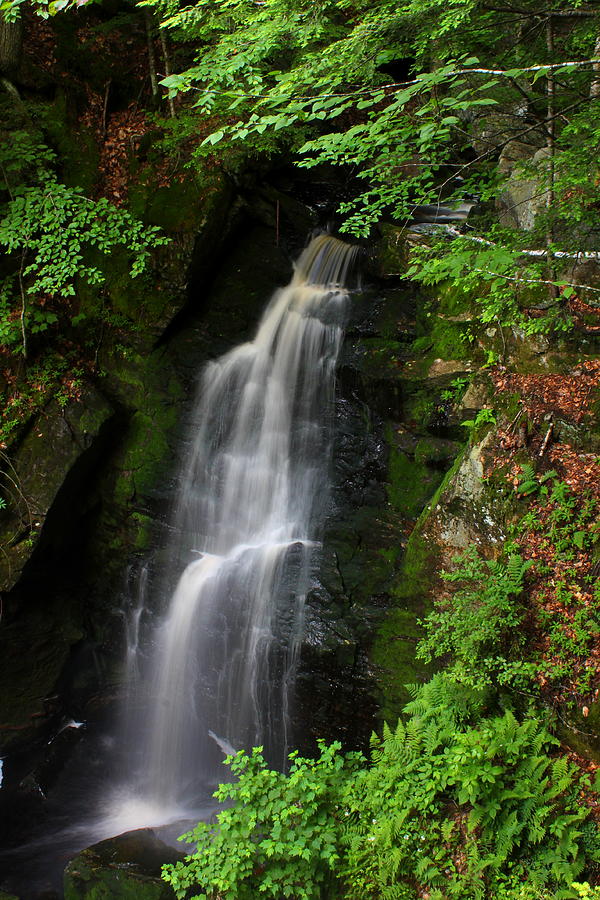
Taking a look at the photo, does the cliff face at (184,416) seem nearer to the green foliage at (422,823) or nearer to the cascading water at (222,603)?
the cascading water at (222,603)

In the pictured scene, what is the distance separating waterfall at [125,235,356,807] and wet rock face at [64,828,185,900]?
1.30 meters

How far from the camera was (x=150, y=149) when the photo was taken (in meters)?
9.13

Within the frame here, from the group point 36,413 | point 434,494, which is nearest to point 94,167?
point 36,413

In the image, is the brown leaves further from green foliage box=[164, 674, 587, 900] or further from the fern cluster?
the fern cluster

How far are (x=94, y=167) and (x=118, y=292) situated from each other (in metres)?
2.00

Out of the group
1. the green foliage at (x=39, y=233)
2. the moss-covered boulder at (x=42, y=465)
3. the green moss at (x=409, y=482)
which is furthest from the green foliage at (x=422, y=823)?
the green foliage at (x=39, y=233)

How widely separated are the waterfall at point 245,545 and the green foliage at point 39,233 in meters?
2.22

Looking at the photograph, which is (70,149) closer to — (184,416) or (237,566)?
(184,416)

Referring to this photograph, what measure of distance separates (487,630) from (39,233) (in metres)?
7.59

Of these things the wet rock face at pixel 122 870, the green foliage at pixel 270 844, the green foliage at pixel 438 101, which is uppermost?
the green foliage at pixel 438 101

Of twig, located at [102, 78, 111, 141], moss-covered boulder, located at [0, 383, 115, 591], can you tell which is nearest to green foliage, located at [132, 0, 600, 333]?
twig, located at [102, 78, 111, 141]

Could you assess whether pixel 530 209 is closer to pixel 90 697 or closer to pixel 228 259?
pixel 228 259

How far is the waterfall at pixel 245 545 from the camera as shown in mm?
6723

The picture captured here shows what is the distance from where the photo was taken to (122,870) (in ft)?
17.9
